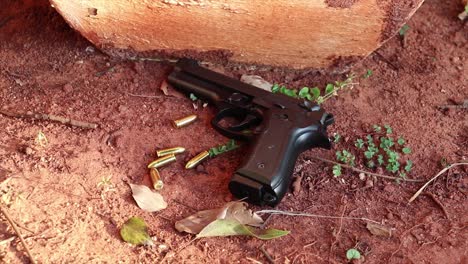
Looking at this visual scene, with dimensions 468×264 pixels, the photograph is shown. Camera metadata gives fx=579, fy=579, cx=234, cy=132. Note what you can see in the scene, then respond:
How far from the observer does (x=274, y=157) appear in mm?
2588

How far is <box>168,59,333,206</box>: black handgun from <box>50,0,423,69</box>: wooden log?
20 centimetres

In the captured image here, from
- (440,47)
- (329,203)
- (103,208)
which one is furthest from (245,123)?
(440,47)

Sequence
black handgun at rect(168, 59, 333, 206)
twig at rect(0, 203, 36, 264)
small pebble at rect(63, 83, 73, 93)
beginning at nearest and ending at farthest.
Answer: twig at rect(0, 203, 36, 264) < black handgun at rect(168, 59, 333, 206) < small pebble at rect(63, 83, 73, 93)

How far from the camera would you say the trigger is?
286 cm

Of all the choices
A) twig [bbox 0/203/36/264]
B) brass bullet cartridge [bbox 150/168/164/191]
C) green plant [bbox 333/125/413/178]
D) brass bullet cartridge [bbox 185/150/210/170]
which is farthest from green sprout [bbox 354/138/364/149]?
twig [bbox 0/203/36/264]

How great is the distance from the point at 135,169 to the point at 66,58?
0.87 m

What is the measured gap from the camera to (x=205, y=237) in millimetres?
2500

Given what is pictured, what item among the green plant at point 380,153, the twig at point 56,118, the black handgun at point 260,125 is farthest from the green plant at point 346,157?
the twig at point 56,118

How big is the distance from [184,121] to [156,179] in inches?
15.3

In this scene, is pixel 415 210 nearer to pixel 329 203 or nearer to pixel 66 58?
pixel 329 203

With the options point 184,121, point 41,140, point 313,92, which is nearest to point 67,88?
point 41,140

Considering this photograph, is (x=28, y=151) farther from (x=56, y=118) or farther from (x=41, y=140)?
(x=56, y=118)

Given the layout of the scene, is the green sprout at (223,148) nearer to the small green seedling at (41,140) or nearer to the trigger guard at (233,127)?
the trigger guard at (233,127)

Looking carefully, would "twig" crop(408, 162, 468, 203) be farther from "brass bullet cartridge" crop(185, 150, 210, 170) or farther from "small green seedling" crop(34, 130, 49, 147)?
"small green seedling" crop(34, 130, 49, 147)
